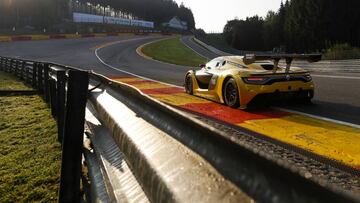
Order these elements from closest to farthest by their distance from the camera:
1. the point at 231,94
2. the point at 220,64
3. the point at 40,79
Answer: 1. the point at 231,94
2. the point at 220,64
3. the point at 40,79

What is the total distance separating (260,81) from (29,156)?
4.31 meters

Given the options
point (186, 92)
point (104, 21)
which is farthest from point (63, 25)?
point (186, 92)

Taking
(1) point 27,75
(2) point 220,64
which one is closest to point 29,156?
(2) point 220,64

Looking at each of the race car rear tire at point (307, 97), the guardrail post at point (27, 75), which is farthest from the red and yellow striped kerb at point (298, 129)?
the guardrail post at point (27, 75)

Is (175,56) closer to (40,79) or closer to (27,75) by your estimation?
(27,75)

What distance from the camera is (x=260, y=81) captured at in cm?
757

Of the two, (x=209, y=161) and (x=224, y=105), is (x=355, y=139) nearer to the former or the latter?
(x=224, y=105)

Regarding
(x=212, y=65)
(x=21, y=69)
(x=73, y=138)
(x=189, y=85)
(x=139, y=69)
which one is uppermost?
(x=212, y=65)

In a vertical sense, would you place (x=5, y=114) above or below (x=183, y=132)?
below

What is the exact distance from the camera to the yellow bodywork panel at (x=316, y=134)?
4.69 meters

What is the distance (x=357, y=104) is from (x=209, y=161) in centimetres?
710

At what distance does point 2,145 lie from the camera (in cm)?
619

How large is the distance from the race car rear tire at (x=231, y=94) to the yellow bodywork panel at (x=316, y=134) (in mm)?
1184

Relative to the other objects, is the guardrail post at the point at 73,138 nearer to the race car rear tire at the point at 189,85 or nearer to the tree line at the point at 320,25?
the race car rear tire at the point at 189,85
